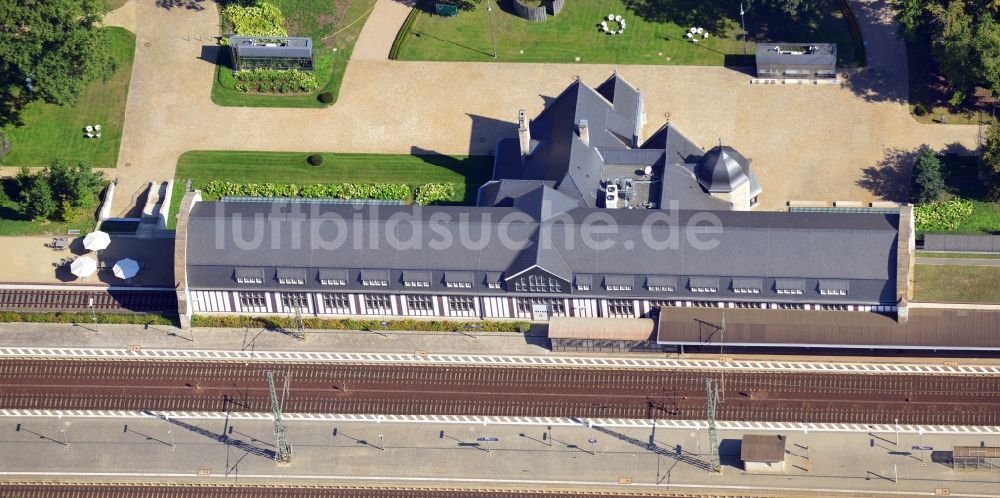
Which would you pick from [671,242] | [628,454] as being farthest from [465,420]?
[671,242]

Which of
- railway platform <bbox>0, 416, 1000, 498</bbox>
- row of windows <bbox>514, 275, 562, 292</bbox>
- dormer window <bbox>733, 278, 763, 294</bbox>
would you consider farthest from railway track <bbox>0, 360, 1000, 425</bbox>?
row of windows <bbox>514, 275, 562, 292</bbox>

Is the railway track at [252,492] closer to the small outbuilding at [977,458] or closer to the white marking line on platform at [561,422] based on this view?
the white marking line on platform at [561,422]

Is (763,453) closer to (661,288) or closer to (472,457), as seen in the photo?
(661,288)

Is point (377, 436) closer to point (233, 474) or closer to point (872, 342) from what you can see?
point (233, 474)

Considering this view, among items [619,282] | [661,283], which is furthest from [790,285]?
[619,282]

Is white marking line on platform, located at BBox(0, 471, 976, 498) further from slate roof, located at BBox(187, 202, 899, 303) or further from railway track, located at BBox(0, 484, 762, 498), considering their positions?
slate roof, located at BBox(187, 202, 899, 303)

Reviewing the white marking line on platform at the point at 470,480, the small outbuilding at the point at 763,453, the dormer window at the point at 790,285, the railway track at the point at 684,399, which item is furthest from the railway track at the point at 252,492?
the dormer window at the point at 790,285
